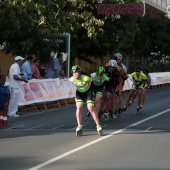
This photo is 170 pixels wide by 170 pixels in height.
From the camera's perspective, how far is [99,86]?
13.1 metres

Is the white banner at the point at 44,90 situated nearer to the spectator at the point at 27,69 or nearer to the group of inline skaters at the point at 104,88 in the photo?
the spectator at the point at 27,69

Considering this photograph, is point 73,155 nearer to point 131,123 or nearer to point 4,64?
point 131,123

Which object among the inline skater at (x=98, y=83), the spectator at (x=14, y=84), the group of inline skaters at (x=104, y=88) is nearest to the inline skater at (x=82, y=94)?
the group of inline skaters at (x=104, y=88)

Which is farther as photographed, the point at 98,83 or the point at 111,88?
the point at 111,88

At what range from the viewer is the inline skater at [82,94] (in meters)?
11.7

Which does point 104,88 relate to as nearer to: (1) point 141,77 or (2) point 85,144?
(1) point 141,77

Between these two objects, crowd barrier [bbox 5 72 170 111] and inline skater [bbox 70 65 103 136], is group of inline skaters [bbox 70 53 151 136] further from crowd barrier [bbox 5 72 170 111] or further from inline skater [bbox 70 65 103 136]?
crowd barrier [bbox 5 72 170 111]

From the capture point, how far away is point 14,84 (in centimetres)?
1617

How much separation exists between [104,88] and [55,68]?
6.53 meters

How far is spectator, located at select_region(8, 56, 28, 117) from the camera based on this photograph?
52.4 feet

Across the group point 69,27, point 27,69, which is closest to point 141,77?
point 27,69

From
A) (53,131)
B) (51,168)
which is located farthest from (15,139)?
(51,168)

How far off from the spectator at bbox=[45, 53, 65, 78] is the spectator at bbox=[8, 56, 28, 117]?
4293 millimetres

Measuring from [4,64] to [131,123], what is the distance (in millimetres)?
22620
